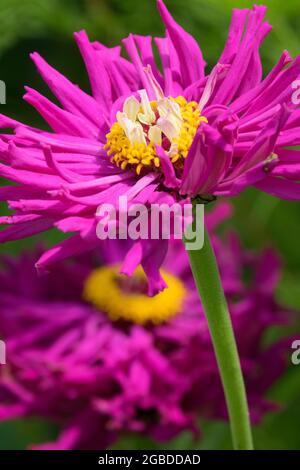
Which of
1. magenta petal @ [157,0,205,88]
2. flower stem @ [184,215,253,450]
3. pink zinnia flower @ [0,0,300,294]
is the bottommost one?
flower stem @ [184,215,253,450]

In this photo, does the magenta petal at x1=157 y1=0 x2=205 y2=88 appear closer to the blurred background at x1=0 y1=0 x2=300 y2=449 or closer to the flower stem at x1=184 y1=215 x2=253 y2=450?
the flower stem at x1=184 y1=215 x2=253 y2=450

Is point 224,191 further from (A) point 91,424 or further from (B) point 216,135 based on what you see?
(A) point 91,424

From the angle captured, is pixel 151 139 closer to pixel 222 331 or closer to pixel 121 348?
pixel 222 331

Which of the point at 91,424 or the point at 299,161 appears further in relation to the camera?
the point at 91,424

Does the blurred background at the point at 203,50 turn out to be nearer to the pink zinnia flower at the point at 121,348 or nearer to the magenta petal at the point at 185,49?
the pink zinnia flower at the point at 121,348
